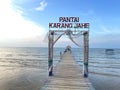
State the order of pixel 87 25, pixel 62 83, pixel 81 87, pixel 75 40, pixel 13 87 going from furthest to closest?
pixel 75 40 < pixel 13 87 < pixel 87 25 < pixel 62 83 < pixel 81 87

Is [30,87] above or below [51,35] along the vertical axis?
below

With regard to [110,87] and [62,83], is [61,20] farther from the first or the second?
[110,87]

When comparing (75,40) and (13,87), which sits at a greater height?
(75,40)

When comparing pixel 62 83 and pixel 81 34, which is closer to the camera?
pixel 62 83

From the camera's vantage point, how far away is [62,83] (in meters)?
15.2

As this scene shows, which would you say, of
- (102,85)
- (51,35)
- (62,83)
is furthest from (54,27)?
(102,85)

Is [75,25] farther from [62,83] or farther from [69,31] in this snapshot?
[62,83]

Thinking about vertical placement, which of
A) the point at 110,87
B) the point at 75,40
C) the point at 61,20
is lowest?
the point at 110,87

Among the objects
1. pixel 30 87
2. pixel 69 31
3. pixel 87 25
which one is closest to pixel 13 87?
pixel 30 87

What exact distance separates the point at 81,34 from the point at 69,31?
1060mm

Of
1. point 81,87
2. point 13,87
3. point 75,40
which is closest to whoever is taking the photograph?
point 81,87

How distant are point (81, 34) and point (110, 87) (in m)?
5.51

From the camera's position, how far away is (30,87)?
19672 mm

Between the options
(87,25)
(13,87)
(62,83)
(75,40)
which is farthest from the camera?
(75,40)
